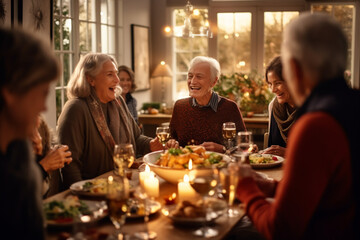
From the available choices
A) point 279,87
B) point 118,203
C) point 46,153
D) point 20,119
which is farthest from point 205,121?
point 20,119

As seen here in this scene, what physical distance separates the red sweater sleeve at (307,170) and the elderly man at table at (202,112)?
199cm

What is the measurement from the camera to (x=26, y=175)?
1254 mm

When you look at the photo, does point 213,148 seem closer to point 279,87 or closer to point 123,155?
point 279,87

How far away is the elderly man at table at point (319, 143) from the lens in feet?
4.11

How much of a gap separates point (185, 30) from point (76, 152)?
303 cm

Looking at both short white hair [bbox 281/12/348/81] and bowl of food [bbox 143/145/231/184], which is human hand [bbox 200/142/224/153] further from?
short white hair [bbox 281/12/348/81]

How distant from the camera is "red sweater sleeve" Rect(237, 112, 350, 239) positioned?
1242 millimetres

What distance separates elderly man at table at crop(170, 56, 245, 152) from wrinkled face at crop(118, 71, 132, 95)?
163 cm

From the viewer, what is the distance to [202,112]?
11.1ft

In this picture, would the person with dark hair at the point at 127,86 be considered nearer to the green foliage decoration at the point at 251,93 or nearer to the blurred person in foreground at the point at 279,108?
the green foliage decoration at the point at 251,93

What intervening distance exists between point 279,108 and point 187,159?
4.66ft

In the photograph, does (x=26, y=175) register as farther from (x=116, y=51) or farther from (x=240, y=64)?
(x=240, y=64)

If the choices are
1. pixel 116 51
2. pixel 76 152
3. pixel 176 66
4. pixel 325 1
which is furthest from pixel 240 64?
pixel 76 152

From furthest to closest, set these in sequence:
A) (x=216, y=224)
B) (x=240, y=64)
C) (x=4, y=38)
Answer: (x=240, y=64)
(x=216, y=224)
(x=4, y=38)
